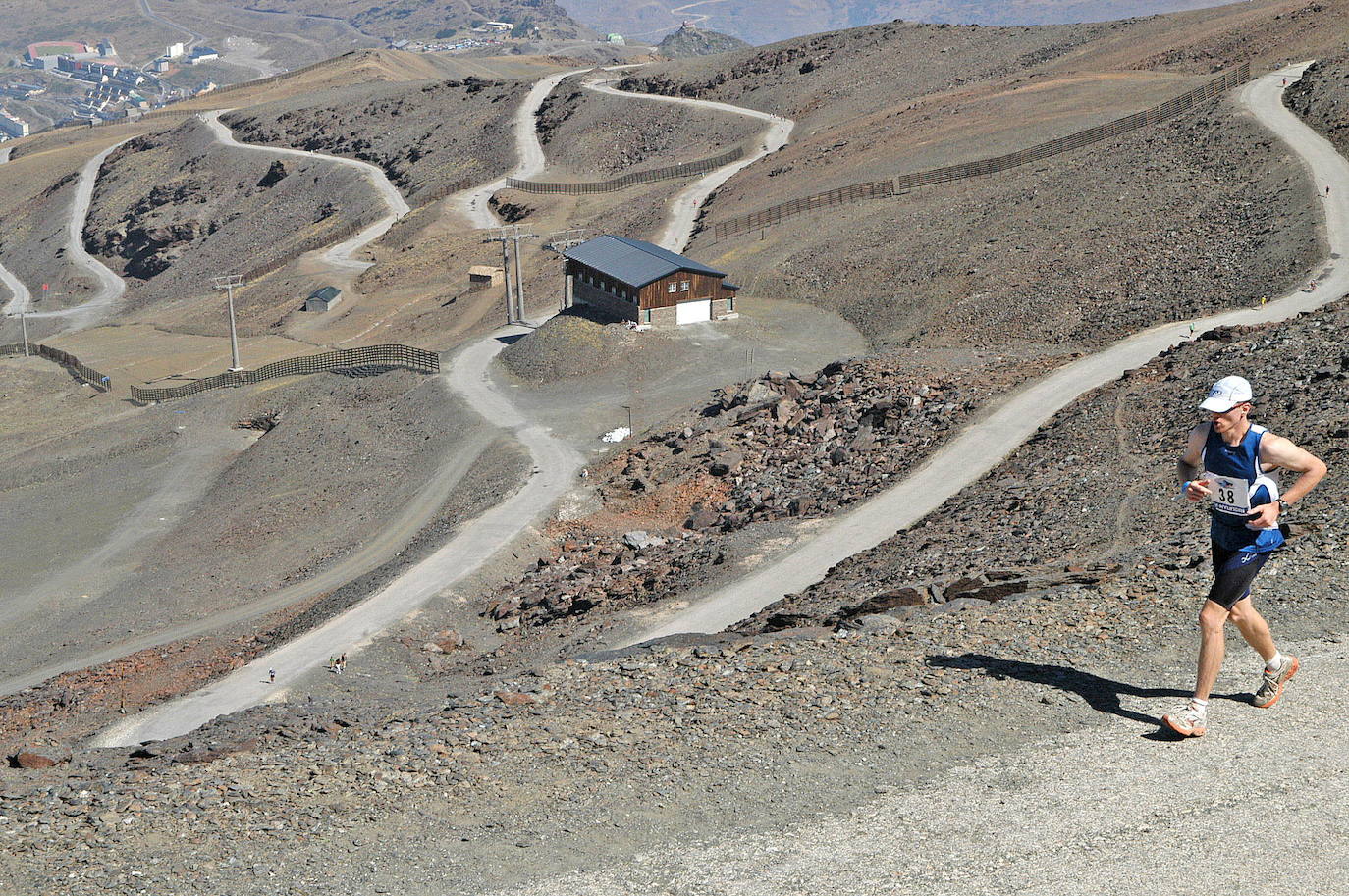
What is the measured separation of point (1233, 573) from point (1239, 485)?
2.66 ft

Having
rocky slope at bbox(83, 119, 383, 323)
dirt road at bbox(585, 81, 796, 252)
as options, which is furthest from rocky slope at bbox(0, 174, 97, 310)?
dirt road at bbox(585, 81, 796, 252)

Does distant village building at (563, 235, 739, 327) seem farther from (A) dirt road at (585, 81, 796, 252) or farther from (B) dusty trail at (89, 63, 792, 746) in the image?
(A) dirt road at (585, 81, 796, 252)

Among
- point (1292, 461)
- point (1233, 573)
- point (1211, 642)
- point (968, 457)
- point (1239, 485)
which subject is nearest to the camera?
point (1292, 461)

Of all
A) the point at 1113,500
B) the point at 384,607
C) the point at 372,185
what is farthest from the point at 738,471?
the point at 372,185

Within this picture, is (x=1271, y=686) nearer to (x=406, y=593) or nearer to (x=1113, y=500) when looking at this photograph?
(x=1113, y=500)

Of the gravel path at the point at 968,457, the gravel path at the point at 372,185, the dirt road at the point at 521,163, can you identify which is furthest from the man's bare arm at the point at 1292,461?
the dirt road at the point at 521,163

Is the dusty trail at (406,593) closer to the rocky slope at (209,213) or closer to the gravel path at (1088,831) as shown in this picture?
the gravel path at (1088,831)

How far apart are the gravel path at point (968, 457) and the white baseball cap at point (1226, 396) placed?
13994 mm

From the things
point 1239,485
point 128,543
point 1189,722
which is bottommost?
point 128,543

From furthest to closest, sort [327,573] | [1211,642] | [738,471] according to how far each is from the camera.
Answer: [738,471]
[327,573]
[1211,642]

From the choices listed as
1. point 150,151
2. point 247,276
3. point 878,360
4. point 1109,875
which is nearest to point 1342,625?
point 1109,875

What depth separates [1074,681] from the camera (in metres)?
13.3

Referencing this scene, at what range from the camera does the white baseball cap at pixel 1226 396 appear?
1093cm

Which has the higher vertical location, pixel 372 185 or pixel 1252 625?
pixel 1252 625
